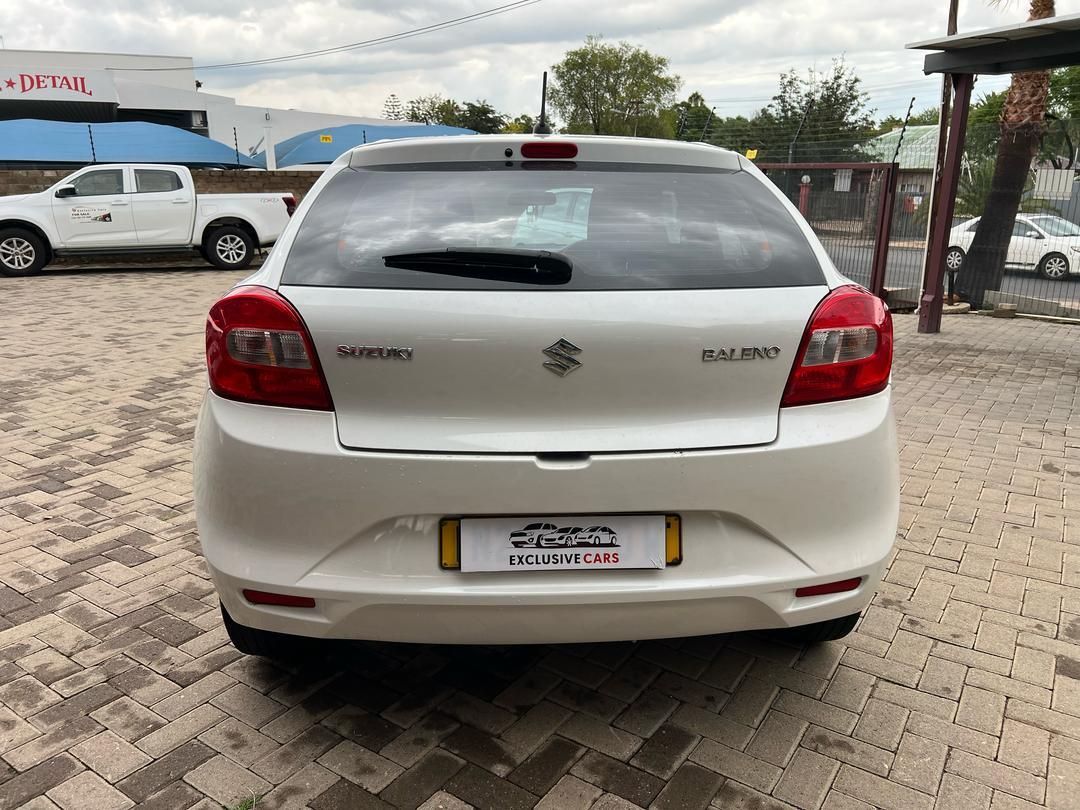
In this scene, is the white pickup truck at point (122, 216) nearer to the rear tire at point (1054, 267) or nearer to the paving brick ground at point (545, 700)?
the paving brick ground at point (545, 700)

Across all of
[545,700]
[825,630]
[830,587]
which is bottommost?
[545,700]

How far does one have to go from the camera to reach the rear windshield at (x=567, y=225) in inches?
85.4

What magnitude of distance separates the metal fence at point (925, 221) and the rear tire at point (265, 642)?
29.8 feet

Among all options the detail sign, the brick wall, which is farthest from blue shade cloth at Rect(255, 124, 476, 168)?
the detail sign

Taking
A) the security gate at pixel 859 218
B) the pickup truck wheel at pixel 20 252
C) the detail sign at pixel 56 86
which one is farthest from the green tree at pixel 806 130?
the detail sign at pixel 56 86

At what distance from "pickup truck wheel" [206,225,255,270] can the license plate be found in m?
14.5

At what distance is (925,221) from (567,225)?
10.0 meters

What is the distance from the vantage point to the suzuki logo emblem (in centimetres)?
204

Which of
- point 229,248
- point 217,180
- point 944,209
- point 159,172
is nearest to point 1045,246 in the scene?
point 944,209

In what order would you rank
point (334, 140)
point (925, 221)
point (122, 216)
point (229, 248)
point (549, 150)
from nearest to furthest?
point (549, 150), point (925, 221), point (122, 216), point (229, 248), point (334, 140)

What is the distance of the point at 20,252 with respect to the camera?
1384cm

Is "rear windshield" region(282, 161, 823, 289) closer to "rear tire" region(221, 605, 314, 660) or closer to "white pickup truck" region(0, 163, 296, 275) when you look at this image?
"rear tire" region(221, 605, 314, 660)

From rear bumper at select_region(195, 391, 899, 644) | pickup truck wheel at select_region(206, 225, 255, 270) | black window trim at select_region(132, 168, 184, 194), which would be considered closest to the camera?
rear bumper at select_region(195, 391, 899, 644)

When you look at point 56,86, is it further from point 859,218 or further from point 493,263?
point 493,263
